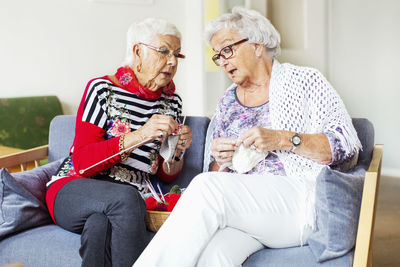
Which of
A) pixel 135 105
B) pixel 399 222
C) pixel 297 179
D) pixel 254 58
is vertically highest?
pixel 254 58

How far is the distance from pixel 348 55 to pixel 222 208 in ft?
13.2

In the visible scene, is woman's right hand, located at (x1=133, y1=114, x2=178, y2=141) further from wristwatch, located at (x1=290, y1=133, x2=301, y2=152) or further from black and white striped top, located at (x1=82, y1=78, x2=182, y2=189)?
wristwatch, located at (x1=290, y1=133, x2=301, y2=152)

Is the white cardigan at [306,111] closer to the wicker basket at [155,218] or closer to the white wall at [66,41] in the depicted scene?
the wicker basket at [155,218]

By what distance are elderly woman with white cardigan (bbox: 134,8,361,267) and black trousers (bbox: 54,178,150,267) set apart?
0.20 metres

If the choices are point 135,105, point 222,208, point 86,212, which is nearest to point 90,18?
point 135,105

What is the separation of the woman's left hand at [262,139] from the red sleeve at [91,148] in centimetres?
51

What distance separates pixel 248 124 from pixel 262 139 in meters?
0.27

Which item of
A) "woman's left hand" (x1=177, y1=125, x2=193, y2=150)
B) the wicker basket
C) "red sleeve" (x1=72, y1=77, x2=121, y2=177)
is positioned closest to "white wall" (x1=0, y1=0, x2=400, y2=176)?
"red sleeve" (x1=72, y1=77, x2=121, y2=177)

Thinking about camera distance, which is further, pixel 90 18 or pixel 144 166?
pixel 90 18

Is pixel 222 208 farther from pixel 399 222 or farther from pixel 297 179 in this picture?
pixel 399 222

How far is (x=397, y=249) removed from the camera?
2822mm

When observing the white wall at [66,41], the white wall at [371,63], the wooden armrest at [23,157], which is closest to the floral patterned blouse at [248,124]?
the wooden armrest at [23,157]

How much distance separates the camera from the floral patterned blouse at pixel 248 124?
1.78 m

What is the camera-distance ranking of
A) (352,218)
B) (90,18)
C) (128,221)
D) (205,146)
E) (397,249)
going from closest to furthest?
1. (352,218)
2. (128,221)
3. (205,146)
4. (397,249)
5. (90,18)
